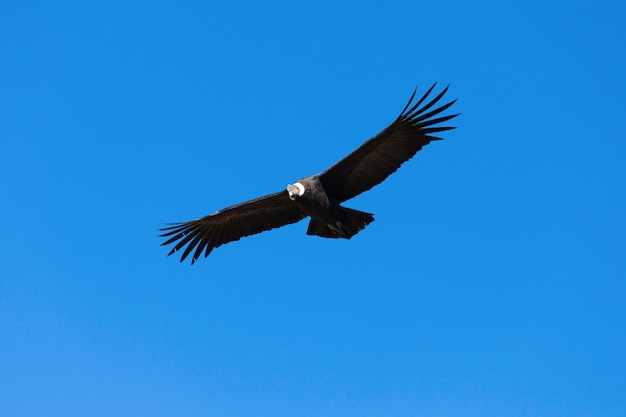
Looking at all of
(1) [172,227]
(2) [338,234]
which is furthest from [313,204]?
(1) [172,227]

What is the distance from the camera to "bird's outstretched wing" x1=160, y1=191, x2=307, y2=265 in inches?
819

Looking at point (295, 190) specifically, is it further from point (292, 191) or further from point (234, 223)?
point (234, 223)

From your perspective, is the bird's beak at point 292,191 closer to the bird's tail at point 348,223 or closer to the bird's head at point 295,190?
the bird's head at point 295,190

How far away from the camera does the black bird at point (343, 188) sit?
61.3 feet

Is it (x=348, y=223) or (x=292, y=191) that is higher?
(x=292, y=191)

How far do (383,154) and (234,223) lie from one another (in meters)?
4.46

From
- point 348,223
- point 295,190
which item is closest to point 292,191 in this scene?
point 295,190

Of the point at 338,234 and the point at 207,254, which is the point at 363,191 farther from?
the point at 207,254

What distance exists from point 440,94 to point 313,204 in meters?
3.56

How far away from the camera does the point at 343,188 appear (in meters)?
19.9

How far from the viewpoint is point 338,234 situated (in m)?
19.9

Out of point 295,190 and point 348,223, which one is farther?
point 348,223

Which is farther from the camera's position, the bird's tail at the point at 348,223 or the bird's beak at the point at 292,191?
the bird's tail at the point at 348,223

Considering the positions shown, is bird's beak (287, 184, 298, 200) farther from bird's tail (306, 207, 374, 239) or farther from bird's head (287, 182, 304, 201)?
bird's tail (306, 207, 374, 239)
